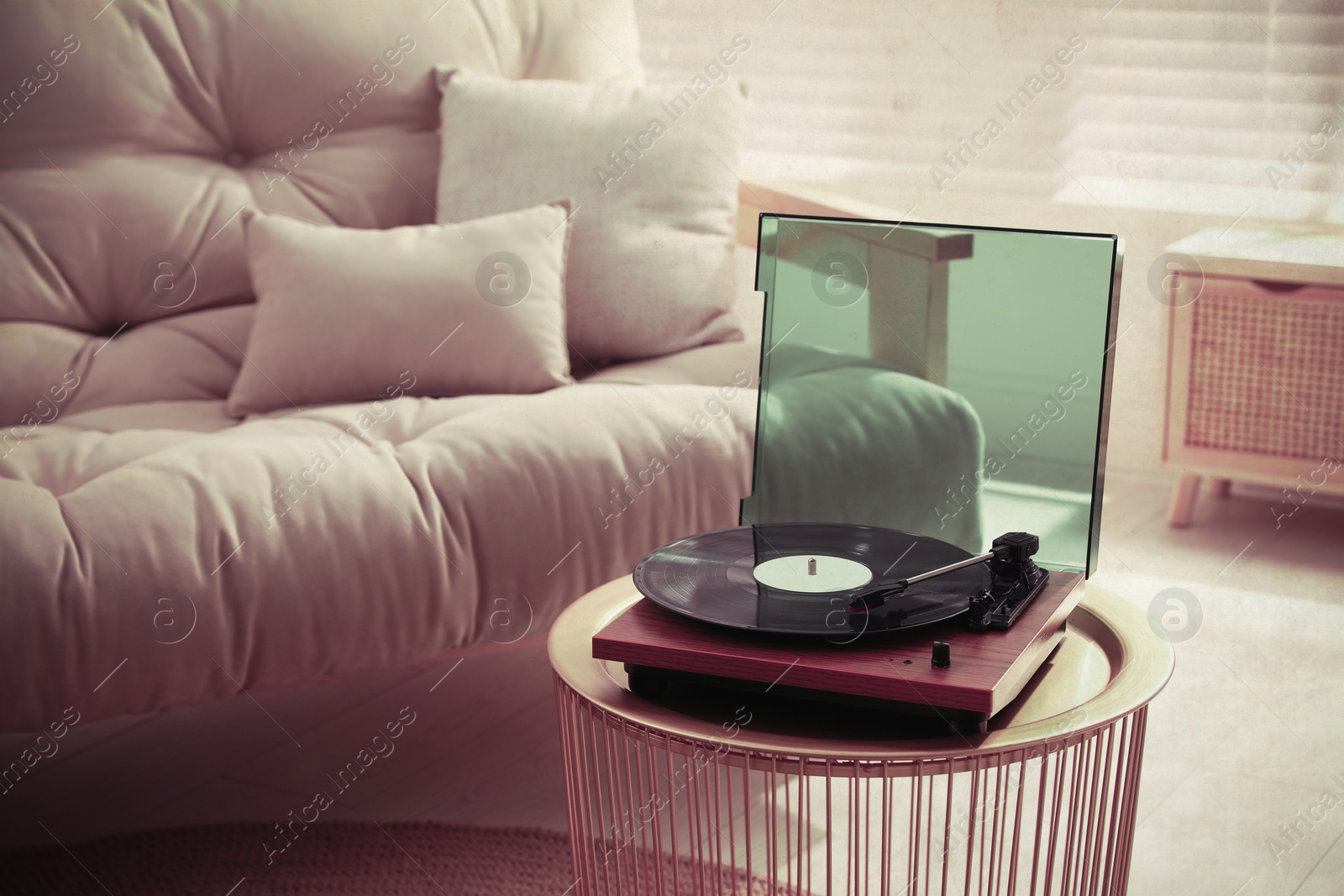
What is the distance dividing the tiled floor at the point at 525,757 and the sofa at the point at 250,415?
0.15 metres

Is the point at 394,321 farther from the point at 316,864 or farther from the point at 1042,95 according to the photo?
the point at 1042,95

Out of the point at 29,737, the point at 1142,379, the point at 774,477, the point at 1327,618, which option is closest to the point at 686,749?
the point at 774,477

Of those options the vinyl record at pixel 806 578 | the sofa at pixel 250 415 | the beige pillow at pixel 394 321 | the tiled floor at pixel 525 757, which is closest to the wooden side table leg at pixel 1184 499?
the tiled floor at pixel 525 757

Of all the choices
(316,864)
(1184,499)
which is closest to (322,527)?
(316,864)

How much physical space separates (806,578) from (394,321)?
0.73 metres

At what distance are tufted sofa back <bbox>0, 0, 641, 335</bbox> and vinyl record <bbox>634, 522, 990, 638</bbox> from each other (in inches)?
36.2

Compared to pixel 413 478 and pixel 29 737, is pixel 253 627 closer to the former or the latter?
pixel 413 478

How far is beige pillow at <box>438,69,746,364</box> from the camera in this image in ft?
4.95

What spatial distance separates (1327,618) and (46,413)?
1.64 m

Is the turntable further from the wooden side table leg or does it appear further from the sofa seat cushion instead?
the wooden side table leg

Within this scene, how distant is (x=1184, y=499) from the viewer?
6.44 feet

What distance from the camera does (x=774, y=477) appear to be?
1068 millimetres

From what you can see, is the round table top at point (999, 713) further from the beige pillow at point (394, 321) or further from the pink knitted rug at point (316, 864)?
the beige pillow at point (394, 321)

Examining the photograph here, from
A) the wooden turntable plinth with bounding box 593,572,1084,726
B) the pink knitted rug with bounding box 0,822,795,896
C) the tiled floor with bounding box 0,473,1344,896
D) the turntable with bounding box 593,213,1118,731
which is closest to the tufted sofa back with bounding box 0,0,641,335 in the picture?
the tiled floor with bounding box 0,473,1344,896
